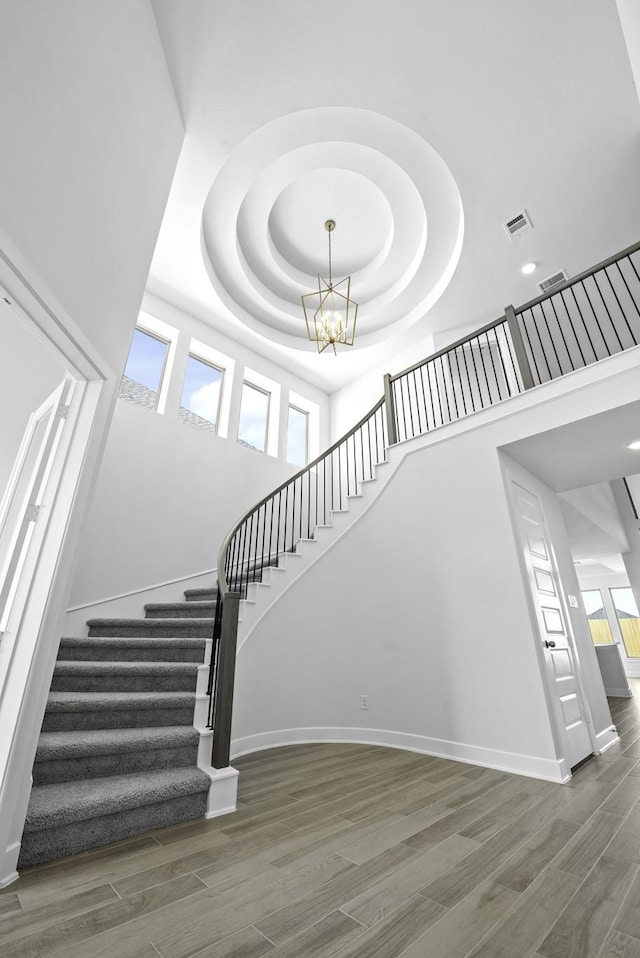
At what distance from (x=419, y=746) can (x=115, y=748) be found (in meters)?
2.57

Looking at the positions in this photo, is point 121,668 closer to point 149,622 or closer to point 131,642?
point 131,642

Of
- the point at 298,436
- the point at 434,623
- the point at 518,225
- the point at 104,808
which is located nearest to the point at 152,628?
the point at 104,808

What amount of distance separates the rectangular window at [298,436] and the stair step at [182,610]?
368 cm

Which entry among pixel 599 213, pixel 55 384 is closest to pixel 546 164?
pixel 599 213

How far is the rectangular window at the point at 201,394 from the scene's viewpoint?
238 inches

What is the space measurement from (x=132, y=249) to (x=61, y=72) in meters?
0.88

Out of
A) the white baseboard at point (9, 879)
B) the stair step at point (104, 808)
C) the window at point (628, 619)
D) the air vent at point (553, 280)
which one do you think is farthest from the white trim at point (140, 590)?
the window at point (628, 619)

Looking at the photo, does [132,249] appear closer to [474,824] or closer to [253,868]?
[253,868]

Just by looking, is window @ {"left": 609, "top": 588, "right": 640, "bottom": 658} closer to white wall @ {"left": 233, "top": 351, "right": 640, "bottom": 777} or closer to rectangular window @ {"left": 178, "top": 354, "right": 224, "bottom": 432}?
white wall @ {"left": 233, "top": 351, "right": 640, "bottom": 777}

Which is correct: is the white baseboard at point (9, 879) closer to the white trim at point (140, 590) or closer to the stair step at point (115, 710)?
the stair step at point (115, 710)

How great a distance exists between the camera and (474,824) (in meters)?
2.24

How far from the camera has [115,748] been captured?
2.35 metres

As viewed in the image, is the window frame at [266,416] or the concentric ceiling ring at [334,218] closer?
the concentric ceiling ring at [334,218]

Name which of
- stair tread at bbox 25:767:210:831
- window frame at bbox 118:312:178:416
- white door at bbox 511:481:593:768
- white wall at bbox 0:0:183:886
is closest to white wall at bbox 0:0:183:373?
white wall at bbox 0:0:183:886
